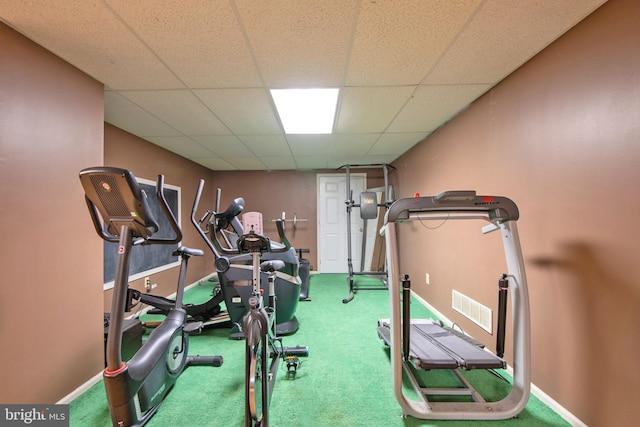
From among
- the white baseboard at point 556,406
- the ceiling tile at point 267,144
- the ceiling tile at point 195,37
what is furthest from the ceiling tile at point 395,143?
the white baseboard at point 556,406

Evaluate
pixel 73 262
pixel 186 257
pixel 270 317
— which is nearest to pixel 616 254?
→ pixel 270 317

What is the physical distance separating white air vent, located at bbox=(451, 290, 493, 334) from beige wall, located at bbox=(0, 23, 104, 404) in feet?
10.0

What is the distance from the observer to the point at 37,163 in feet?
4.43

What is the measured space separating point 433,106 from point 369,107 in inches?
23.7

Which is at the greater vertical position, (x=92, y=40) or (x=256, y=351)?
(x=92, y=40)

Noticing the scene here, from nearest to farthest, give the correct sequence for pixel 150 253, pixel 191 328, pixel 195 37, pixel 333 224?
pixel 195 37, pixel 191 328, pixel 150 253, pixel 333 224

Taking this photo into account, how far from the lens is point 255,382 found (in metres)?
1.17

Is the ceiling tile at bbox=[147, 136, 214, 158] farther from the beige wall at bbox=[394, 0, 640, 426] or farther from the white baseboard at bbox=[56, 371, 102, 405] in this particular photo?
the beige wall at bbox=[394, 0, 640, 426]

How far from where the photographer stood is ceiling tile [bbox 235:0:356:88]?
3.72 feet

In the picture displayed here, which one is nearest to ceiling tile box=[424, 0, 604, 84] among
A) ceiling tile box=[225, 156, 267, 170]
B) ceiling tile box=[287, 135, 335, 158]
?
ceiling tile box=[287, 135, 335, 158]

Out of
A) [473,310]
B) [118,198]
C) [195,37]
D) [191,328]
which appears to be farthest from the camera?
[473,310]

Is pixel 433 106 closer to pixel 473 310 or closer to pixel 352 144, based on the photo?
pixel 352 144

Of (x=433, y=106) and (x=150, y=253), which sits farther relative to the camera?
(x=150, y=253)

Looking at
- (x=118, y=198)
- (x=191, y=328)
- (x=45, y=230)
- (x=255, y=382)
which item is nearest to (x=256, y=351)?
(x=255, y=382)
